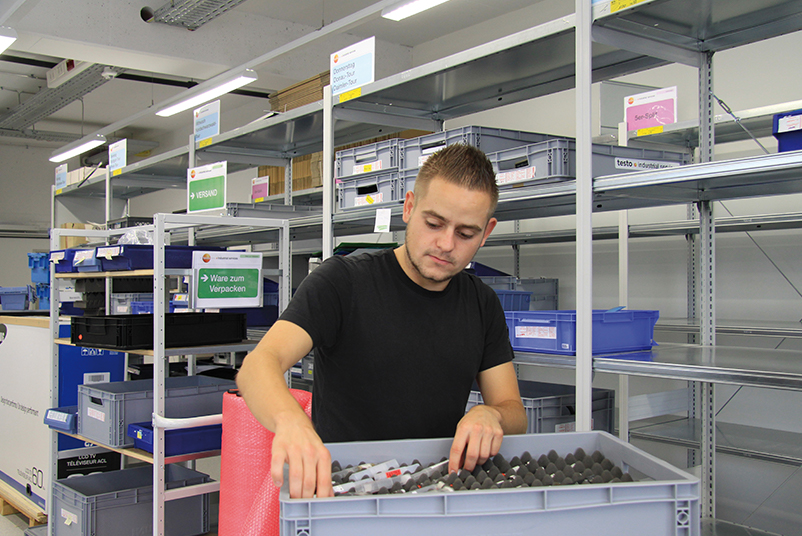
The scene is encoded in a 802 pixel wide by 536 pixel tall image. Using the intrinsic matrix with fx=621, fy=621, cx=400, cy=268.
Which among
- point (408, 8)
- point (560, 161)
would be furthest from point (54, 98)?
point (560, 161)

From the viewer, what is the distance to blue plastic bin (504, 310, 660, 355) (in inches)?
80.7

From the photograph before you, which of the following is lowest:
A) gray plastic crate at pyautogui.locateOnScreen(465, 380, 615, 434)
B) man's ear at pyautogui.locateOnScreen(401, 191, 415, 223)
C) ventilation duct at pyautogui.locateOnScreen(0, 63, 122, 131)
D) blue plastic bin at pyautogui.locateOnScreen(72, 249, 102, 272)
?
gray plastic crate at pyautogui.locateOnScreen(465, 380, 615, 434)

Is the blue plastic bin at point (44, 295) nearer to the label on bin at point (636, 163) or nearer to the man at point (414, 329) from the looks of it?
the man at point (414, 329)

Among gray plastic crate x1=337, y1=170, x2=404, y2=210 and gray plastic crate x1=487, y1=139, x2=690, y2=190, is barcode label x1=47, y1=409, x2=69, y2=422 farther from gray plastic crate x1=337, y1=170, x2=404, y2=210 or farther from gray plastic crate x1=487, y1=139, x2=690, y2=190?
gray plastic crate x1=487, y1=139, x2=690, y2=190

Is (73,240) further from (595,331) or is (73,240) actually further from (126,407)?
(595,331)

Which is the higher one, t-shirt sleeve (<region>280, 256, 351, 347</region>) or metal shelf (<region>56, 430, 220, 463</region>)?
t-shirt sleeve (<region>280, 256, 351, 347</region>)

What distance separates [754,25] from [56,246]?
3805 mm

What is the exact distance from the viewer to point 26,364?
3844 millimetres

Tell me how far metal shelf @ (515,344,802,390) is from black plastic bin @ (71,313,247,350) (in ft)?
5.12

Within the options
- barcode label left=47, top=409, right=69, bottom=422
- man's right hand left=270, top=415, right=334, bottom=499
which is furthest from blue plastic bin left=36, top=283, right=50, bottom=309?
man's right hand left=270, top=415, right=334, bottom=499

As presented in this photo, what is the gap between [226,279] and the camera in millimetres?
2986

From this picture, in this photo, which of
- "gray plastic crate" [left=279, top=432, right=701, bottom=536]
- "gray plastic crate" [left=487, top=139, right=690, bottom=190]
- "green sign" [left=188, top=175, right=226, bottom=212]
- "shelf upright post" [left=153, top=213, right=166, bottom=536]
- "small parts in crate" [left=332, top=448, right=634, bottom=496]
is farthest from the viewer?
"green sign" [left=188, top=175, right=226, bottom=212]

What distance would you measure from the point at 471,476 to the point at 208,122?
3617 mm

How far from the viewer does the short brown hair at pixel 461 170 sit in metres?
1.32
